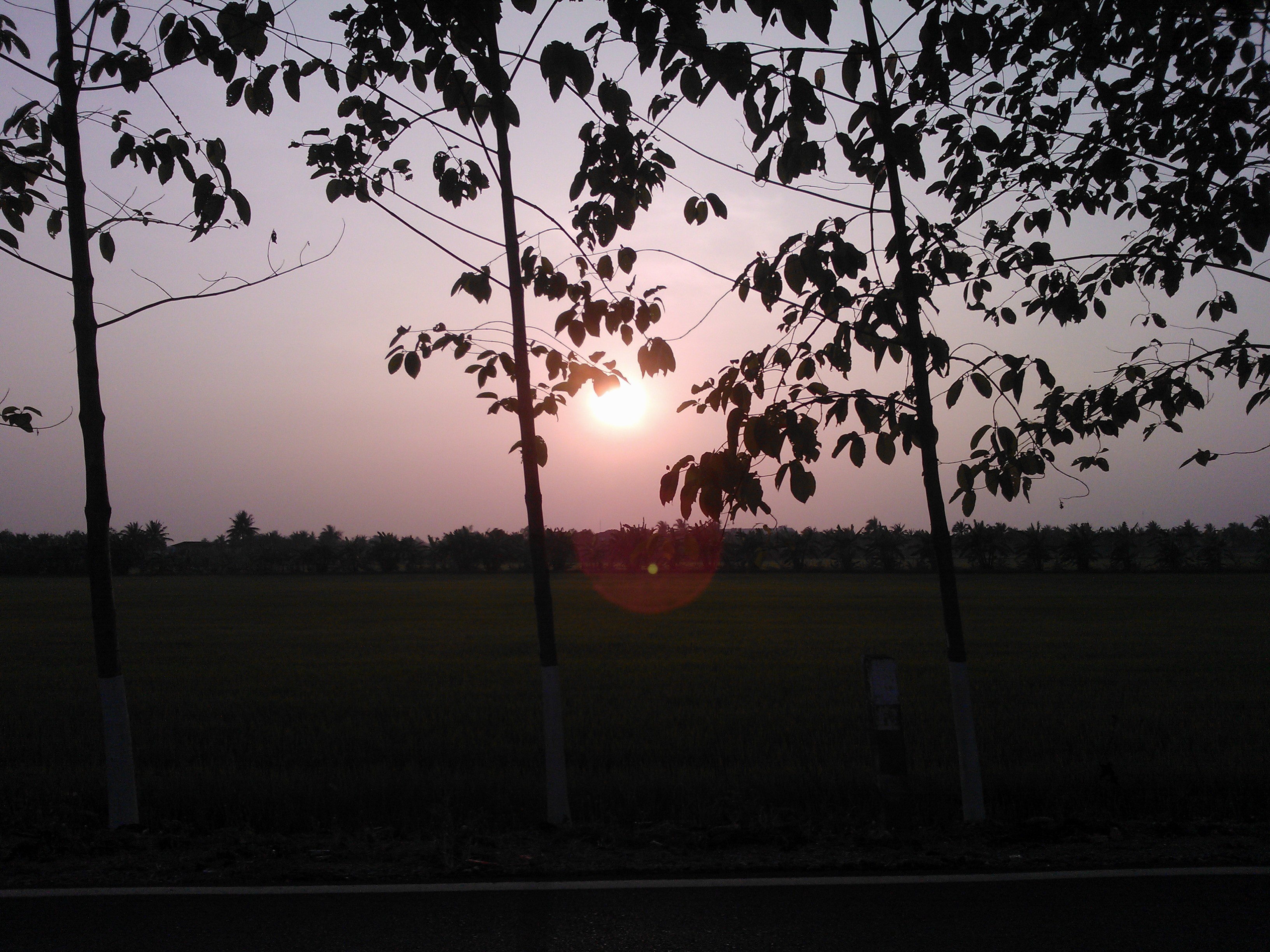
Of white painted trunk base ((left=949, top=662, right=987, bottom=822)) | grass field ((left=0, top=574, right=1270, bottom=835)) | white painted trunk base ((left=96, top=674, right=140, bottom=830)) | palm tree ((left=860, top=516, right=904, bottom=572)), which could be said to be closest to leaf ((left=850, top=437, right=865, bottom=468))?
white painted trunk base ((left=949, top=662, right=987, bottom=822))

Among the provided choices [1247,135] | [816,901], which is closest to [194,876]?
[816,901]

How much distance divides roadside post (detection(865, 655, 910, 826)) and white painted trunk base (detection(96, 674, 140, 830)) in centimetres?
484

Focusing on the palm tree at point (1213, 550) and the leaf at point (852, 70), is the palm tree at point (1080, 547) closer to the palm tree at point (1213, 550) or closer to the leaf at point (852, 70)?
the palm tree at point (1213, 550)

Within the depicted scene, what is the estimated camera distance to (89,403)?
6258 millimetres

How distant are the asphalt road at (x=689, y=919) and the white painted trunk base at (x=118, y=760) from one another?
1685mm

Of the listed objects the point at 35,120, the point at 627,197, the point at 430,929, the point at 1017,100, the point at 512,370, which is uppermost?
the point at 35,120

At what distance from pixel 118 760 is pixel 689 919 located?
4.16 meters

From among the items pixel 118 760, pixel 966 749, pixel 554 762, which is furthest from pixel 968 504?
pixel 118 760

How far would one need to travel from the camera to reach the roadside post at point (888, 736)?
18.3ft

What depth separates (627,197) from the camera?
4512mm

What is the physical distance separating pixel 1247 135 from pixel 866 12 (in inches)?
93.7

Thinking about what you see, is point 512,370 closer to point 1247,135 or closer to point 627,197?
point 627,197

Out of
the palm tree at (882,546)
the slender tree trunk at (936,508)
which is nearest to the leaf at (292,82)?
the slender tree trunk at (936,508)

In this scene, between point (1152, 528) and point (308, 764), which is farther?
point (1152, 528)
